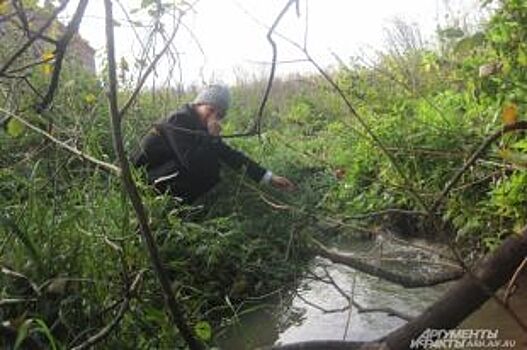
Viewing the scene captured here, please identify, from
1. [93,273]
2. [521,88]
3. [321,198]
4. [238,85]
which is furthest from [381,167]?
[238,85]

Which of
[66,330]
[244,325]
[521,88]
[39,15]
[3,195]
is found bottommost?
[244,325]

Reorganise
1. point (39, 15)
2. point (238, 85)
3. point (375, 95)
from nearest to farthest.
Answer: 1. point (39, 15)
2. point (375, 95)
3. point (238, 85)

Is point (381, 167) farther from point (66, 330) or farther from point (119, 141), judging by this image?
point (119, 141)

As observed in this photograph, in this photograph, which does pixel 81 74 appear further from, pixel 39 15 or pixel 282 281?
pixel 39 15

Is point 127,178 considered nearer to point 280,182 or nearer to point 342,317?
point 342,317

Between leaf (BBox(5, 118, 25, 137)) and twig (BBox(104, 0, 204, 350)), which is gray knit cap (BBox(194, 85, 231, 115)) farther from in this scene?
twig (BBox(104, 0, 204, 350))

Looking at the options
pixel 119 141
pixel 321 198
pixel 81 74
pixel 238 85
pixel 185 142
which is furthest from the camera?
pixel 238 85

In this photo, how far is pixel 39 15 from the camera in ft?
6.69

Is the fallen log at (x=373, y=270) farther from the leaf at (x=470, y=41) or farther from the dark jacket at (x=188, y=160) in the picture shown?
the dark jacket at (x=188, y=160)

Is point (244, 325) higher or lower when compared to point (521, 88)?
lower

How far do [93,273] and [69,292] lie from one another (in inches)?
4.8

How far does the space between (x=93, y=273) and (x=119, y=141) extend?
1.58m

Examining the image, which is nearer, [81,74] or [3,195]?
[3,195]

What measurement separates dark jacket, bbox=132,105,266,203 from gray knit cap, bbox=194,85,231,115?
13 centimetres
